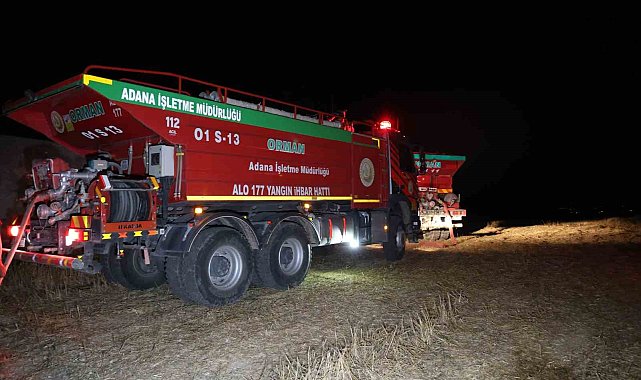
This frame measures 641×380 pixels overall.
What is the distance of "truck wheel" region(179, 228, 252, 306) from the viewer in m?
6.59

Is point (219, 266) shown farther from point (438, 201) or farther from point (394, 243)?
point (438, 201)

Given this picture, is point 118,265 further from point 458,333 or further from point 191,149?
point 458,333

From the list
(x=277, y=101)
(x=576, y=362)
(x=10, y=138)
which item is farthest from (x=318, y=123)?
(x=10, y=138)

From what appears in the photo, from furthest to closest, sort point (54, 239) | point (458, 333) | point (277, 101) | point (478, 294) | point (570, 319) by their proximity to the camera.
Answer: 1. point (277, 101)
2. point (478, 294)
3. point (54, 239)
4. point (570, 319)
5. point (458, 333)

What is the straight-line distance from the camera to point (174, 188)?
6770 millimetres

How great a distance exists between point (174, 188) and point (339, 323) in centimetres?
301

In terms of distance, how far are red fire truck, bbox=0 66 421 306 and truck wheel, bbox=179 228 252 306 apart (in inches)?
0.6

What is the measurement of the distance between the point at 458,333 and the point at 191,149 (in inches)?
170

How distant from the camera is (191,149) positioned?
679 cm

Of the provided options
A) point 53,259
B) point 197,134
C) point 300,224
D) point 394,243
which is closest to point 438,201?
point 394,243

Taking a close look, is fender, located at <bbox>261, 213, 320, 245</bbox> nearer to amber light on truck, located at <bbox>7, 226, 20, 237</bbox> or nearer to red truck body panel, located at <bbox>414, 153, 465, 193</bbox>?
amber light on truck, located at <bbox>7, 226, 20, 237</bbox>

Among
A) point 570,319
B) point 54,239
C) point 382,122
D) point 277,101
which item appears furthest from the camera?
point 382,122

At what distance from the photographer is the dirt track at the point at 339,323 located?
445cm

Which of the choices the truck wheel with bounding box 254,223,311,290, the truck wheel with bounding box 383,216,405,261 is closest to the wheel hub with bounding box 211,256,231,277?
the truck wheel with bounding box 254,223,311,290
